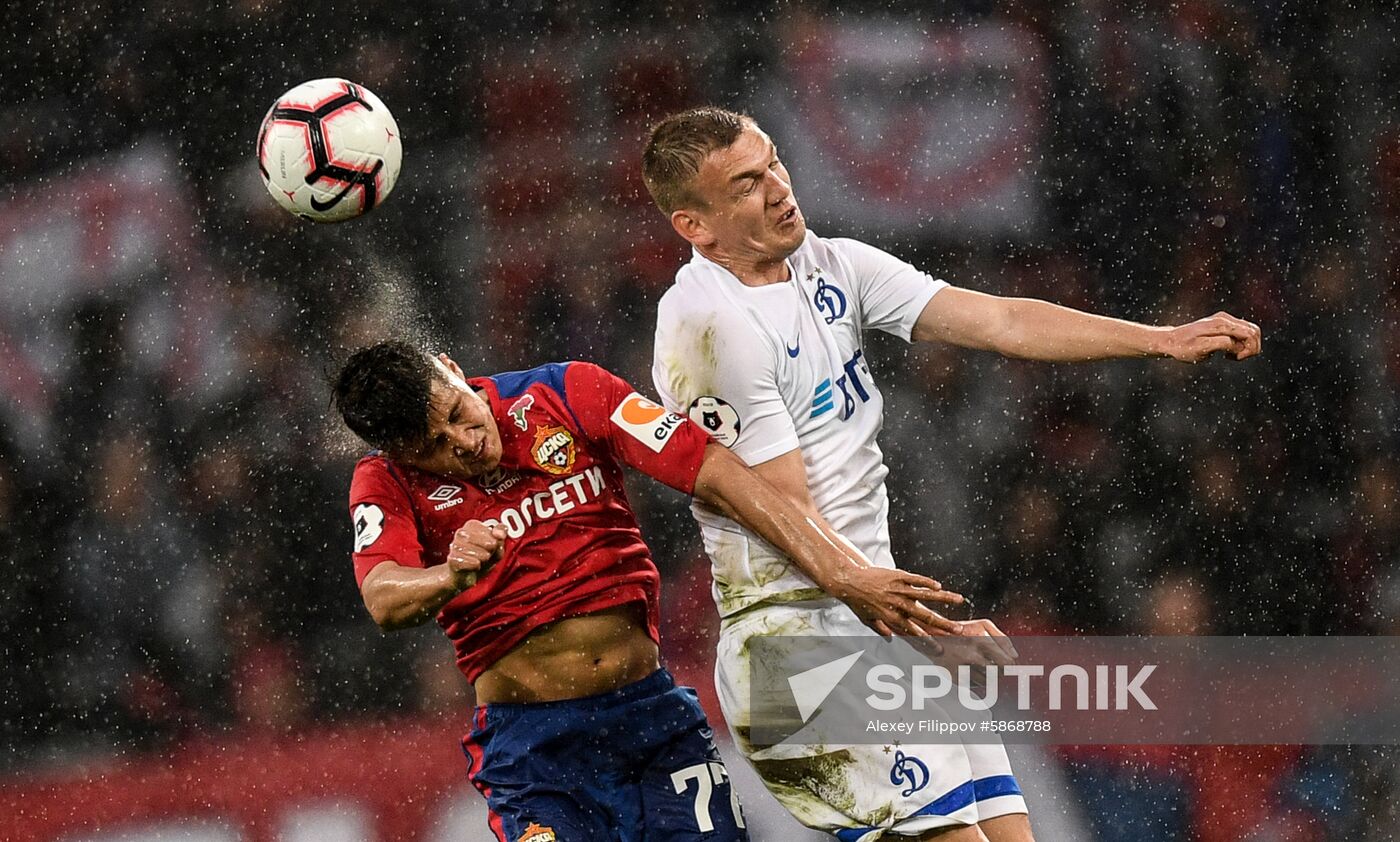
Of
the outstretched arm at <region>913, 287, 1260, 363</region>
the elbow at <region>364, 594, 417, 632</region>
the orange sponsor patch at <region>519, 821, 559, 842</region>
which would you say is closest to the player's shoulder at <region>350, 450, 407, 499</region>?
the elbow at <region>364, 594, 417, 632</region>

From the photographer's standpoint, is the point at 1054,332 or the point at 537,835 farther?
the point at 1054,332

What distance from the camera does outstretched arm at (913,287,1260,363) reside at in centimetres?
306

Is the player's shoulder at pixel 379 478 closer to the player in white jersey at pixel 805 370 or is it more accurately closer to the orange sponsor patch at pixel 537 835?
the player in white jersey at pixel 805 370

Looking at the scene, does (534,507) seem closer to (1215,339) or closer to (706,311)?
(706,311)

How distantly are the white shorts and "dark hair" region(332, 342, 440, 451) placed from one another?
0.74m

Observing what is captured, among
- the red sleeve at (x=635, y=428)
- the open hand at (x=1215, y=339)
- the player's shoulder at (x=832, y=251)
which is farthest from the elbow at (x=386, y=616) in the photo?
the open hand at (x=1215, y=339)

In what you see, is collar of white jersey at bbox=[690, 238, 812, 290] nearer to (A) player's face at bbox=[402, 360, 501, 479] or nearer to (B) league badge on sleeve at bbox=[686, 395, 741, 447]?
(B) league badge on sleeve at bbox=[686, 395, 741, 447]

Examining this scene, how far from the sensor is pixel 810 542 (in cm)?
301

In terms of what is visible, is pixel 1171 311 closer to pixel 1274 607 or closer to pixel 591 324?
pixel 1274 607

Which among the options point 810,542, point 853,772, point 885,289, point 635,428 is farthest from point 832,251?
point 853,772

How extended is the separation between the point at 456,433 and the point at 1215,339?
1.46 meters

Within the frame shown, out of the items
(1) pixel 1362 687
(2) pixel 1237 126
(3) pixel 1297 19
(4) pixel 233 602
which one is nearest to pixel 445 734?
(4) pixel 233 602

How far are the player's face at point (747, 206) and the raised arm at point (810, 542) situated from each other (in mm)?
423

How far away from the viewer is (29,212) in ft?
21.5
